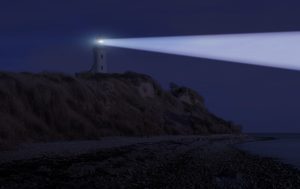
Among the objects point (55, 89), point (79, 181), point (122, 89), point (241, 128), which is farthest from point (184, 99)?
point (79, 181)

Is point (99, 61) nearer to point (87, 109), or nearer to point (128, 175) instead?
point (87, 109)

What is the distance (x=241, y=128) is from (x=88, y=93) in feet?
107

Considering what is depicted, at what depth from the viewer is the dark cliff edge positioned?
80.0 feet

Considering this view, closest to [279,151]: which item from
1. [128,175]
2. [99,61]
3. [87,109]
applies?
[87,109]

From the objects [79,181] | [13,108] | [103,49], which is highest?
[103,49]

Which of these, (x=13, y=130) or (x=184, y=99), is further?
(x=184, y=99)

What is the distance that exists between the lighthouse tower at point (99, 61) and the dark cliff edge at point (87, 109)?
9.11ft

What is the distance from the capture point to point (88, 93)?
32.5 metres

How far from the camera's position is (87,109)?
3078cm

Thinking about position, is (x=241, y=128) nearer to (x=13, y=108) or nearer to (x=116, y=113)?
(x=116, y=113)

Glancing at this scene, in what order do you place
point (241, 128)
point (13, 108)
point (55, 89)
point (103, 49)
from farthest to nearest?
point (241, 128)
point (103, 49)
point (55, 89)
point (13, 108)

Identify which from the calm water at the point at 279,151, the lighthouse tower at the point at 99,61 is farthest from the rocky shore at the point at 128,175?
the lighthouse tower at the point at 99,61

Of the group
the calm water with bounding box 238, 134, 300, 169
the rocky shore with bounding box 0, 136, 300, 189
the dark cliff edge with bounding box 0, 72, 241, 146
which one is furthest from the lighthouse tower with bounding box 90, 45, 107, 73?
the rocky shore with bounding box 0, 136, 300, 189

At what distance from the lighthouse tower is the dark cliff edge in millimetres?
2776
